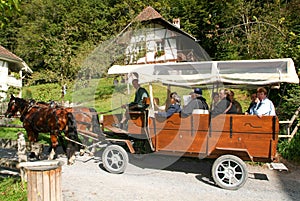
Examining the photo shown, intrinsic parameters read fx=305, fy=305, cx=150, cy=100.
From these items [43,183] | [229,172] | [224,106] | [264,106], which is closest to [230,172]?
[229,172]

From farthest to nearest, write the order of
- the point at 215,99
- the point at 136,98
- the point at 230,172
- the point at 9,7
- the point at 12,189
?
the point at 136,98
the point at 215,99
the point at 230,172
the point at 12,189
the point at 9,7

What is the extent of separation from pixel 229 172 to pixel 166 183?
1.27 metres

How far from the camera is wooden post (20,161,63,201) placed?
366cm

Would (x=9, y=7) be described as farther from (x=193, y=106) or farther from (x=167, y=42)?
(x=167, y=42)

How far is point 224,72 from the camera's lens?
19.6ft

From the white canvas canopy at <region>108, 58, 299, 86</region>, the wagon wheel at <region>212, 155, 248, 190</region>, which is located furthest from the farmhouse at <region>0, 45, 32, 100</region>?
the wagon wheel at <region>212, 155, 248, 190</region>

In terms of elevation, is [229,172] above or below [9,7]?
below

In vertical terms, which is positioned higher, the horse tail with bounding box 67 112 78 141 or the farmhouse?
the farmhouse

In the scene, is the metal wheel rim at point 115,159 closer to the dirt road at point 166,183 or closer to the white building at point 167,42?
the dirt road at point 166,183

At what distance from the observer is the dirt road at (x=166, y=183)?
5.48m

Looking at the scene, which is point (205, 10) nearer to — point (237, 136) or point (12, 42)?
point (12, 42)

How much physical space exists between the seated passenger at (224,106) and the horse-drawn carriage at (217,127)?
0.47 feet

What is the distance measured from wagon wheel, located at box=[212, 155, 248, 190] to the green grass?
3489 mm

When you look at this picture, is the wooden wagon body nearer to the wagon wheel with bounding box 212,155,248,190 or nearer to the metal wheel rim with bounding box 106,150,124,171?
the wagon wheel with bounding box 212,155,248,190
